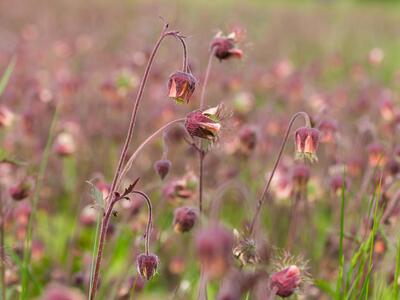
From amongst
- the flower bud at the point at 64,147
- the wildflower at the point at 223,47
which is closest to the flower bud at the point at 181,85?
the wildflower at the point at 223,47

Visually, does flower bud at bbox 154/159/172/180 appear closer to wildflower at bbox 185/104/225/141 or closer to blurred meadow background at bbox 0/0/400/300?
blurred meadow background at bbox 0/0/400/300

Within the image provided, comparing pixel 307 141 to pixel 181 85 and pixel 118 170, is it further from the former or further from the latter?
pixel 118 170

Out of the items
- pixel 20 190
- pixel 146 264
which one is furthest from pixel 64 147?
pixel 146 264

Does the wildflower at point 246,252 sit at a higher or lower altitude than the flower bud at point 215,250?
lower

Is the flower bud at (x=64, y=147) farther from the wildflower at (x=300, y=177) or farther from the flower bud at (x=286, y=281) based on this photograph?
the flower bud at (x=286, y=281)

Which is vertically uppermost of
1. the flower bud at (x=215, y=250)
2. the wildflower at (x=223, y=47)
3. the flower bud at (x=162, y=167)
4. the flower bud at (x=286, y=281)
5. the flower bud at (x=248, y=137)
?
the wildflower at (x=223, y=47)

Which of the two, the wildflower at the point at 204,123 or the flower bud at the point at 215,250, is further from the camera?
the wildflower at the point at 204,123

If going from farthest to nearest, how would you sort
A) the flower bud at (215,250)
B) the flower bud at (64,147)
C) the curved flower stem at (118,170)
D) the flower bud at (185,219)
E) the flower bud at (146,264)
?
the flower bud at (64,147) → the flower bud at (185,219) → the flower bud at (146,264) → the curved flower stem at (118,170) → the flower bud at (215,250)

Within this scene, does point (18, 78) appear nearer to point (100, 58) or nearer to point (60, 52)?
point (60, 52)

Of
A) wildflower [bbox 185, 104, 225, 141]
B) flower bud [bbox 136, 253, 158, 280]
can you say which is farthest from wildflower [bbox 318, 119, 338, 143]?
flower bud [bbox 136, 253, 158, 280]
